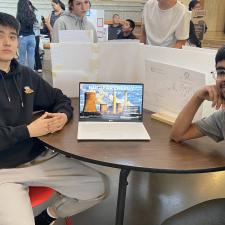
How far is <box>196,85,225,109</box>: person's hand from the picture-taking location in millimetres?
1248

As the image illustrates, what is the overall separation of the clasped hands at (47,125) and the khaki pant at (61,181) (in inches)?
6.7

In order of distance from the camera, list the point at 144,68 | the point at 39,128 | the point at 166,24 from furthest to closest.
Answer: the point at 166,24, the point at 144,68, the point at 39,128

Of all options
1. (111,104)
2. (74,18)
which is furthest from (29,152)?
(74,18)

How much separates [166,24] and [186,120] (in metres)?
1.22

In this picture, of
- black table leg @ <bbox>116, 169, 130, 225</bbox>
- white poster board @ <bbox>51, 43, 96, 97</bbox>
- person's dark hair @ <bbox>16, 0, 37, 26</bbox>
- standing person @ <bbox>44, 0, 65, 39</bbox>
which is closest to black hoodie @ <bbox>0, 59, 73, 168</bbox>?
white poster board @ <bbox>51, 43, 96, 97</bbox>

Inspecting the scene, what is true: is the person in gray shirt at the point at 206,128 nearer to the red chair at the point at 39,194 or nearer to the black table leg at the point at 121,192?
the black table leg at the point at 121,192

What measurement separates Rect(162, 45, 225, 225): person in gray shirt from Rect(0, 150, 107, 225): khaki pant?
0.40m

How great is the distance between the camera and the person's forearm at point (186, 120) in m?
1.34

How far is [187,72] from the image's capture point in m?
1.48

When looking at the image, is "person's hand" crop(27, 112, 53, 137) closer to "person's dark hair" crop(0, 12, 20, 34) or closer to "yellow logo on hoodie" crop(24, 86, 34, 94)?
"yellow logo on hoodie" crop(24, 86, 34, 94)

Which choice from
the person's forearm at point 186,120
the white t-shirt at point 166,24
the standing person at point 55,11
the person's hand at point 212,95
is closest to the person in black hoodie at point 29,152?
the person's forearm at point 186,120

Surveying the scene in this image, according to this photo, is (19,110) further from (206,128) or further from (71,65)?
(206,128)

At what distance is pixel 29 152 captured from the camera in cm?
147

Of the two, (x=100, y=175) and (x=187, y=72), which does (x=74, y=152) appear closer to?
(x=100, y=175)
